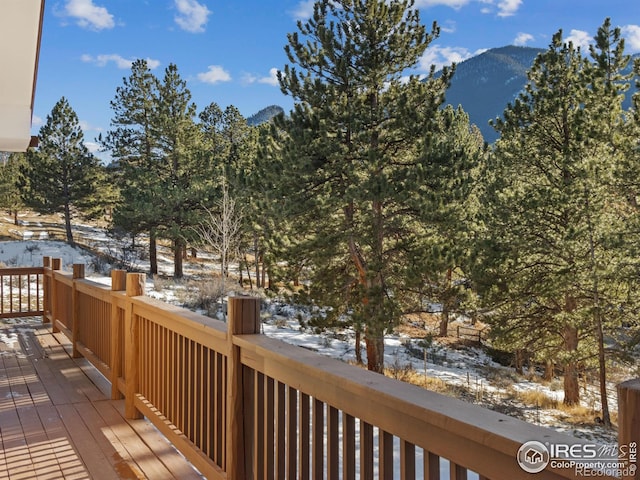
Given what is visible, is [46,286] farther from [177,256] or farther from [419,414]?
[177,256]

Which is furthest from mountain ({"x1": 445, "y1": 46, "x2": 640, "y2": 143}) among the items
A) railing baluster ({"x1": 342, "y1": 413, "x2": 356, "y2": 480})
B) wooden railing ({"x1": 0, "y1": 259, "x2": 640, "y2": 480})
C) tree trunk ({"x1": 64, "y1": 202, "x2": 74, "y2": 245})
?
railing baluster ({"x1": 342, "y1": 413, "x2": 356, "y2": 480})

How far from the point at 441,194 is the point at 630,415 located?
9596 mm

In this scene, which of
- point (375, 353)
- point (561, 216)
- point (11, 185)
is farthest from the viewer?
point (11, 185)

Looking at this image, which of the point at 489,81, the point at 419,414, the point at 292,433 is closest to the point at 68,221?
the point at 292,433

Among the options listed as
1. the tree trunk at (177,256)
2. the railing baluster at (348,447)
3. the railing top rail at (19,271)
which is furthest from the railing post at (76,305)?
the tree trunk at (177,256)

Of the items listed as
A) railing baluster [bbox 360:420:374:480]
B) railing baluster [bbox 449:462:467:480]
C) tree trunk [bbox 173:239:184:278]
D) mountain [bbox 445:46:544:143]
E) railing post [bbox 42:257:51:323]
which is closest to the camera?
railing baluster [bbox 449:462:467:480]

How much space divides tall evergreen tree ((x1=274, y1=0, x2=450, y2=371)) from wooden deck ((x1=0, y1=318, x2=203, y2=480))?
663 cm

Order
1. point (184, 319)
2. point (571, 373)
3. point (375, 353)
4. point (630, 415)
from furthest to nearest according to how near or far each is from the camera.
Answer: point (571, 373), point (375, 353), point (184, 319), point (630, 415)

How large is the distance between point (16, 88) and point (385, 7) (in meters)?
7.93

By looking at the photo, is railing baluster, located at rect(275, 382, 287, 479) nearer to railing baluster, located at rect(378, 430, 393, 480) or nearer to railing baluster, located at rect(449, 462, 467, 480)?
railing baluster, located at rect(378, 430, 393, 480)

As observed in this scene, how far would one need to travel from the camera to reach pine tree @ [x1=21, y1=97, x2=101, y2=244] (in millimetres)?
22109

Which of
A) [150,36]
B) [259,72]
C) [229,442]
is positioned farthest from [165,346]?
[259,72]

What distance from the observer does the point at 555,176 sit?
36.4 feet

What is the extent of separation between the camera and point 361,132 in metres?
10.3
